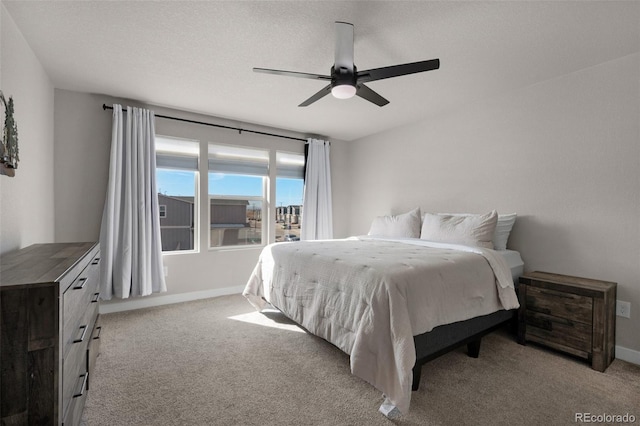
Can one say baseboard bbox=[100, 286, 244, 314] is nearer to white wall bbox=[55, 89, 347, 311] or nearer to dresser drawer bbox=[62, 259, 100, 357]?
white wall bbox=[55, 89, 347, 311]

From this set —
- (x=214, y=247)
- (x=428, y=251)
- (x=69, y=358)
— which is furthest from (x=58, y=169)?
(x=428, y=251)

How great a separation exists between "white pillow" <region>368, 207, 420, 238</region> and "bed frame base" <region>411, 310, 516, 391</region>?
1301mm

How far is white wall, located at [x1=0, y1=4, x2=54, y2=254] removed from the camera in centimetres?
181

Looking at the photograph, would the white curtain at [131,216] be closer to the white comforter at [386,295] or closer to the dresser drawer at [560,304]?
the white comforter at [386,295]

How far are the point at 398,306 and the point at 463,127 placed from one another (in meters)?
2.65

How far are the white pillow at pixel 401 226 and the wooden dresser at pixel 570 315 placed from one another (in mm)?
1245

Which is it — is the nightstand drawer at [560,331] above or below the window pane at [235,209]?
below

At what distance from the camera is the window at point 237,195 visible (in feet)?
13.1

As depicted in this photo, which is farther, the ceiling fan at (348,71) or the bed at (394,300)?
the ceiling fan at (348,71)

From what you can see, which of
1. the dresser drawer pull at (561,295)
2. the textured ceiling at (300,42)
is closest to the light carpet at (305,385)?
the dresser drawer pull at (561,295)

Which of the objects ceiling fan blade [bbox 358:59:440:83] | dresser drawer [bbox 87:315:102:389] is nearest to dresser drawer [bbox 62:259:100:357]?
dresser drawer [bbox 87:315:102:389]

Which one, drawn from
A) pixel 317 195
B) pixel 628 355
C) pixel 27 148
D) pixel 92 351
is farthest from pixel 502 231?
pixel 27 148

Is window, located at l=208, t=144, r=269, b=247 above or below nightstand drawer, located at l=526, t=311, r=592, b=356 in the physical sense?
above

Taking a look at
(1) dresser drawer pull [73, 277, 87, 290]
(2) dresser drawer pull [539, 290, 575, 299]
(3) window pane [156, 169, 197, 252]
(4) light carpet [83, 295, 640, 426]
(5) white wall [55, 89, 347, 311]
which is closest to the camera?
(1) dresser drawer pull [73, 277, 87, 290]
